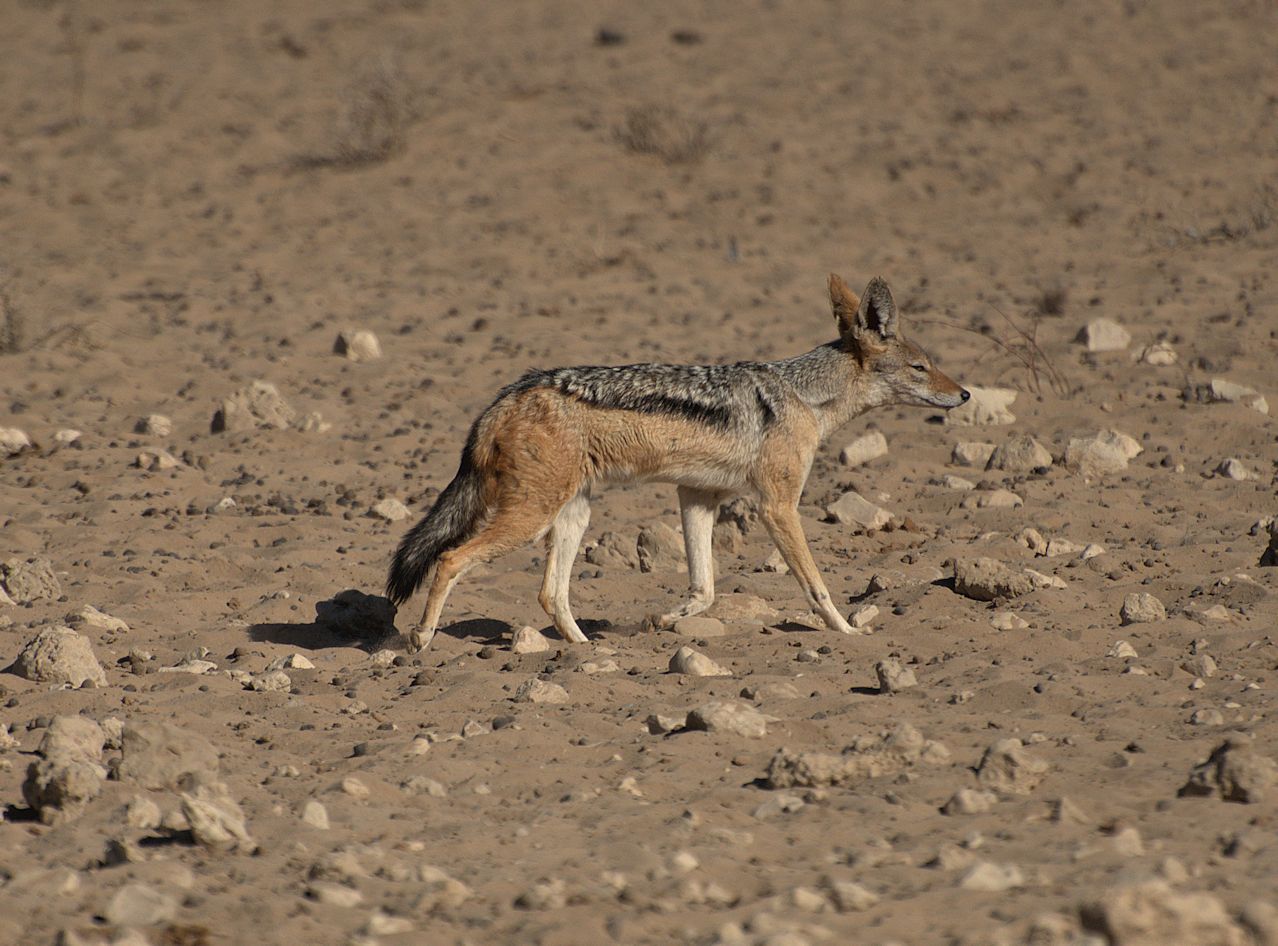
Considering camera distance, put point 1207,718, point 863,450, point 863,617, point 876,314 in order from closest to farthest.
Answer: point 1207,718
point 863,617
point 876,314
point 863,450

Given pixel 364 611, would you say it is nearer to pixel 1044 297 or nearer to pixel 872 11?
pixel 1044 297

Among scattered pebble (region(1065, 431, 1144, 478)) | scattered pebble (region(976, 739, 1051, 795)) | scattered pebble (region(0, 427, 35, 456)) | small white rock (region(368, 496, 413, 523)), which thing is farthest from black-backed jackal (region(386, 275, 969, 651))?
scattered pebble (region(0, 427, 35, 456))

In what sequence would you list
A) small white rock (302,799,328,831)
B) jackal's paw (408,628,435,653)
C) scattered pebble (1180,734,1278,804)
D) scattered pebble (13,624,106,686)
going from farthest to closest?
1. jackal's paw (408,628,435,653)
2. scattered pebble (13,624,106,686)
3. small white rock (302,799,328,831)
4. scattered pebble (1180,734,1278,804)

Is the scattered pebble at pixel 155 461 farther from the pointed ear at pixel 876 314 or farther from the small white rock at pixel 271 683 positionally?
the pointed ear at pixel 876 314

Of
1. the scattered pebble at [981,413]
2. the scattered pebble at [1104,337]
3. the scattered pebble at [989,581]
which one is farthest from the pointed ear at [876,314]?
the scattered pebble at [1104,337]

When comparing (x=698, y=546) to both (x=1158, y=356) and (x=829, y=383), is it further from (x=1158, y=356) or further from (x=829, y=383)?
(x=1158, y=356)

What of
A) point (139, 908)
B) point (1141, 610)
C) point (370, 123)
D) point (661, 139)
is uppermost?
point (370, 123)

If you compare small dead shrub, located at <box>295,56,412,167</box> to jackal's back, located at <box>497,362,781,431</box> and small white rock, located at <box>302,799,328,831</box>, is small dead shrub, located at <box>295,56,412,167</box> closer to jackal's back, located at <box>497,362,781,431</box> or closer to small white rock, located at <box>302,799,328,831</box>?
jackal's back, located at <box>497,362,781,431</box>

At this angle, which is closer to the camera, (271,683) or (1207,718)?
(1207,718)

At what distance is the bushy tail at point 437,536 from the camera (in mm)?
7188

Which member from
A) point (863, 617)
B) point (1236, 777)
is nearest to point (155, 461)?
point (863, 617)

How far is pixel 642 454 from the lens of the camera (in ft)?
24.5

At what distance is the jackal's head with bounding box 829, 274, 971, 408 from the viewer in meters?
8.47

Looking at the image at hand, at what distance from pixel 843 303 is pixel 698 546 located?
1.79m
